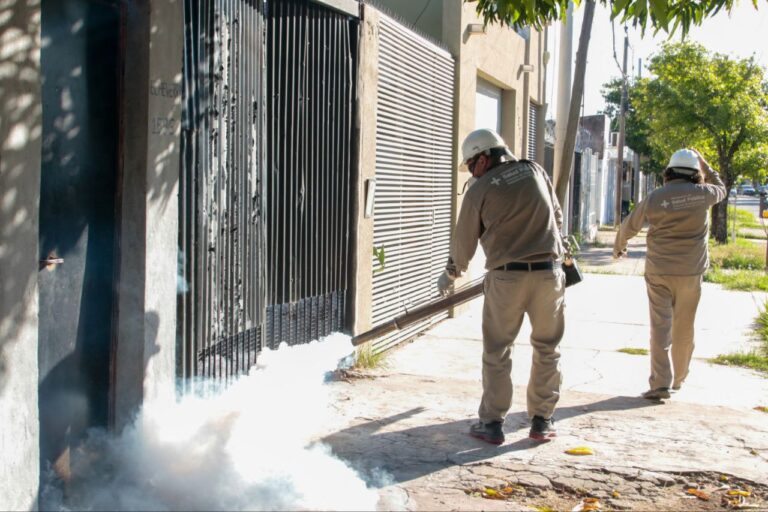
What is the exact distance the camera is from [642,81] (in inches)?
1001

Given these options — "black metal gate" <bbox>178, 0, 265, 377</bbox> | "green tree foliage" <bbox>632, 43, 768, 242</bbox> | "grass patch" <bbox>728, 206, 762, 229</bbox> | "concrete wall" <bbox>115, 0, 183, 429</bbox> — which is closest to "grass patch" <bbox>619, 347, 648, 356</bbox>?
"black metal gate" <bbox>178, 0, 265, 377</bbox>

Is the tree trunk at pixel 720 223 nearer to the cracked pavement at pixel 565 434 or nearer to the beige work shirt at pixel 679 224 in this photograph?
the cracked pavement at pixel 565 434

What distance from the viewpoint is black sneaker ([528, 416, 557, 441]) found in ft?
19.4

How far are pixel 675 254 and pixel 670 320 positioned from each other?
0.54 meters

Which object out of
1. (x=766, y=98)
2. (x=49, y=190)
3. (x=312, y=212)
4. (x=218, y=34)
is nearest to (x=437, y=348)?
(x=312, y=212)

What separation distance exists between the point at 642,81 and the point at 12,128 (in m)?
23.9

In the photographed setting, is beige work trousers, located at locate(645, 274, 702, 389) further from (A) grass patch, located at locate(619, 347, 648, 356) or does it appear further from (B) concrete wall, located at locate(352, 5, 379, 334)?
(B) concrete wall, located at locate(352, 5, 379, 334)

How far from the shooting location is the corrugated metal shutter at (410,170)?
29.0 feet

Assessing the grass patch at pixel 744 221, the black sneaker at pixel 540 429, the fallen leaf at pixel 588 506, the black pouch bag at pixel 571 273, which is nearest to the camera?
the fallen leaf at pixel 588 506

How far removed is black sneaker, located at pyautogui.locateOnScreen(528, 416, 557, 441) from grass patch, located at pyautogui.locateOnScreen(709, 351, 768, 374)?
3.62 metres

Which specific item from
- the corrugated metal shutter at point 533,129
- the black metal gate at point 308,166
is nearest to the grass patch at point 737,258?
the corrugated metal shutter at point 533,129

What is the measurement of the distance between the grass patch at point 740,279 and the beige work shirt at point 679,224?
821cm

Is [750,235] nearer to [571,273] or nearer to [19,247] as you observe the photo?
[571,273]

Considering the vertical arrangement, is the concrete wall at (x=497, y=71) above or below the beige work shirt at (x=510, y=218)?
above
